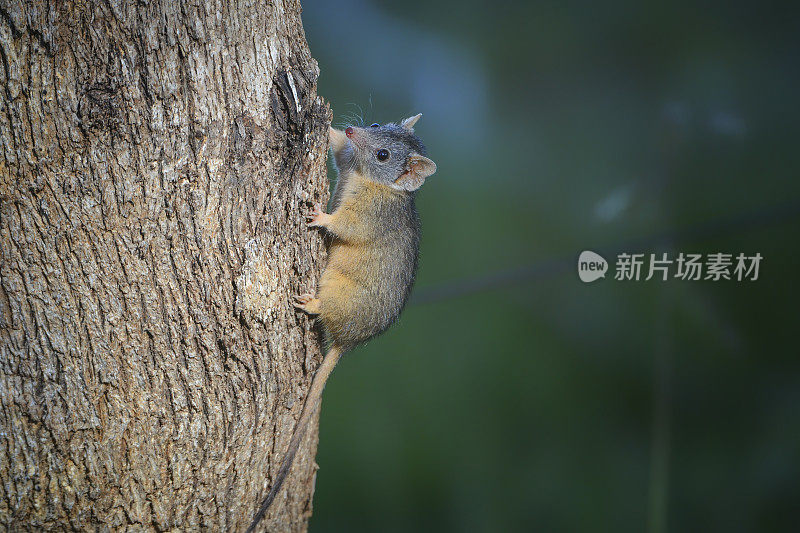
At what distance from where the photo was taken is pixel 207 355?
168 cm

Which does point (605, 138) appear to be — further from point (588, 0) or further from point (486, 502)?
point (486, 502)

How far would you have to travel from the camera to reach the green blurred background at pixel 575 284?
116 inches

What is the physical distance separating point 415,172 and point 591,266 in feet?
4.68

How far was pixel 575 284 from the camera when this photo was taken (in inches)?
128

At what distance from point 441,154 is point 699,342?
178 centimetres

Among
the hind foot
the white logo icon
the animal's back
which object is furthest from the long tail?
the white logo icon

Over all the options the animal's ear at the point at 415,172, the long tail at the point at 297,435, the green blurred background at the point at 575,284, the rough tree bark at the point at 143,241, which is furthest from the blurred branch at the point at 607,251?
the rough tree bark at the point at 143,241

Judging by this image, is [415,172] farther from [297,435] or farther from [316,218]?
[297,435]

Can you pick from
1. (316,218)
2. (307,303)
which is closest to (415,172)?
(316,218)

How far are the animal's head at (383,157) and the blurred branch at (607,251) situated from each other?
1.09 m

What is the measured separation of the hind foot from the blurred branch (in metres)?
1.45

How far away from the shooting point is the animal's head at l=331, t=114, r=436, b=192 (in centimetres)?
232

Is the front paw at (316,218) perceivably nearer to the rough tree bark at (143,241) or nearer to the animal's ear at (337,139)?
the rough tree bark at (143,241)

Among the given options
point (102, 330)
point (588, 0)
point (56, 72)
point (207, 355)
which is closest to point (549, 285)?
point (588, 0)
